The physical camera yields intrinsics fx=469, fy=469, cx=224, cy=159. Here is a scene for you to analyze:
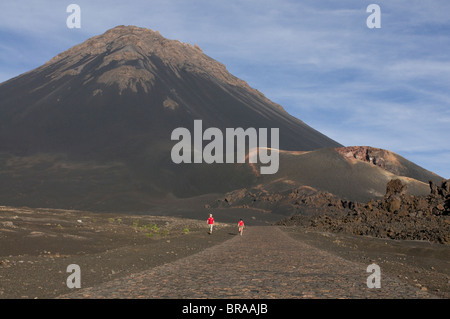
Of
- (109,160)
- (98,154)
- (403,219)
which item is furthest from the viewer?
(98,154)

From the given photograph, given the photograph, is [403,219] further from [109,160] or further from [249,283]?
[109,160]

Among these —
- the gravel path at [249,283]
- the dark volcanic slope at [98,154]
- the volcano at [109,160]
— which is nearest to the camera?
the gravel path at [249,283]

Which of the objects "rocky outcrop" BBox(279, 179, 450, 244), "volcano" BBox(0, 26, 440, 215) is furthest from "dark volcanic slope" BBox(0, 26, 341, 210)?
"rocky outcrop" BBox(279, 179, 450, 244)

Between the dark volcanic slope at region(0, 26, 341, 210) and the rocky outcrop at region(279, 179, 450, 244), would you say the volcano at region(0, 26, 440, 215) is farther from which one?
the rocky outcrop at region(279, 179, 450, 244)

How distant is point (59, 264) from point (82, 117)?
585 feet

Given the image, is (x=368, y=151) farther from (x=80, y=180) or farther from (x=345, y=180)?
(x=80, y=180)

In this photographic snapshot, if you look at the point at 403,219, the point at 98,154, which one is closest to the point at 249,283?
the point at 403,219

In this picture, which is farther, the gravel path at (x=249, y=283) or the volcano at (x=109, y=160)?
the volcano at (x=109, y=160)

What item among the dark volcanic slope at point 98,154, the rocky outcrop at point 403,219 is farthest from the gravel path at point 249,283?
the dark volcanic slope at point 98,154

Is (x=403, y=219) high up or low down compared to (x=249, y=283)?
down

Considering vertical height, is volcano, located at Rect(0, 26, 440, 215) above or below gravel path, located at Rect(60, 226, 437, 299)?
above

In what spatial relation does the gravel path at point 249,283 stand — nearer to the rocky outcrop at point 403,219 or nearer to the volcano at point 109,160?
the rocky outcrop at point 403,219

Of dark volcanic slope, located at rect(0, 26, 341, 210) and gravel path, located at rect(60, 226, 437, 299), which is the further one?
dark volcanic slope, located at rect(0, 26, 341, 210)

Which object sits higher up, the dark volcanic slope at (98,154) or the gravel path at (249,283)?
the dark volcanic slope at (98,154)
